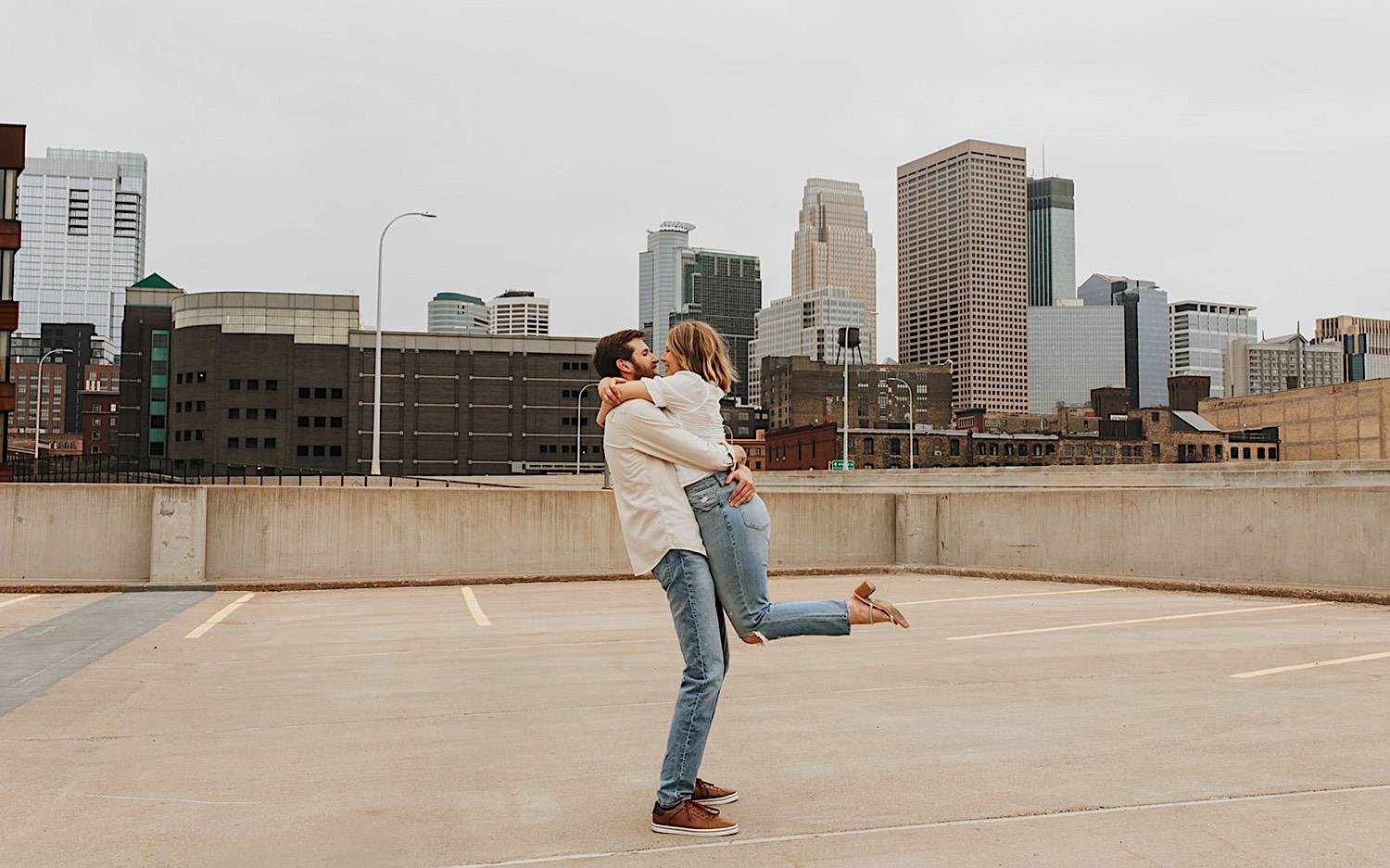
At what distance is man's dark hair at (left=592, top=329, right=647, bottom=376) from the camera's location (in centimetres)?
488

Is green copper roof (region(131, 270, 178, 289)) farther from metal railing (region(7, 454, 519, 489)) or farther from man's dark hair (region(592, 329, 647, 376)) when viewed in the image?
man's dark hair (region(592, 329, 647, 376))

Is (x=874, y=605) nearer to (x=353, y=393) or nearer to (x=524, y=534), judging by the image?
(x=524, y=534)

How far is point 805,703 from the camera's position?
289 inches

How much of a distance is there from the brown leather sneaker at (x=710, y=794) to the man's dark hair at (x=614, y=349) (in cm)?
182

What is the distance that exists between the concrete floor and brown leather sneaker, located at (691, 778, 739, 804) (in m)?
0.12

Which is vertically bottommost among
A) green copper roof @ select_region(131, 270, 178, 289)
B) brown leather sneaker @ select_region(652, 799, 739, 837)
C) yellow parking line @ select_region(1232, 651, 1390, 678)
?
yellow parking line @ select_region(1232, 651, 1390, 678)

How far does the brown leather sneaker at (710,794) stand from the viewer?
4695 mm

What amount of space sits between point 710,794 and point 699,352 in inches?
75.1

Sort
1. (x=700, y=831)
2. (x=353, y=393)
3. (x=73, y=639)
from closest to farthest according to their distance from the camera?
(x=700, y=831)
(x=73, y=639)
(x=353, y=393)

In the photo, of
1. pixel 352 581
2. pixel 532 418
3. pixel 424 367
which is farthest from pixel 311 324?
pixel 352 581

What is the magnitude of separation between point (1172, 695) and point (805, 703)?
2.49 metres

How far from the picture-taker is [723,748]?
19.8 feet

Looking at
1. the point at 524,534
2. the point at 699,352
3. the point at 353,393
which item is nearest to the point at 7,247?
the point at 524,534

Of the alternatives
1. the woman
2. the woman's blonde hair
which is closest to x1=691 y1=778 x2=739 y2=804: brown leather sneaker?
the woman
